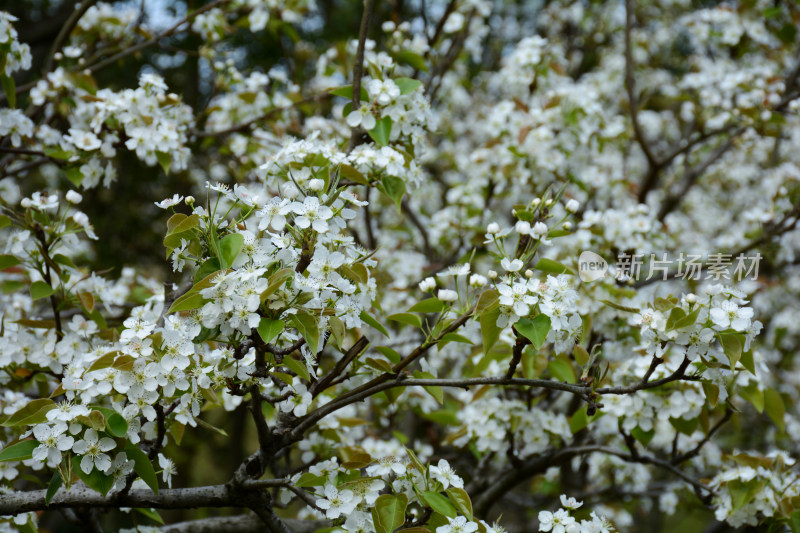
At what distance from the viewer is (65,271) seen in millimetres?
2273

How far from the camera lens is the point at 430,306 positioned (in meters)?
1.74

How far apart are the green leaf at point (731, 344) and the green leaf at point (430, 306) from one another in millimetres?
674

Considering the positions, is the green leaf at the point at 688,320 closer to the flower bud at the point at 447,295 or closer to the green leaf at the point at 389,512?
the flower bud at the point at 447,295

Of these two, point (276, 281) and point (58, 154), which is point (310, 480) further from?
point (58, 154)

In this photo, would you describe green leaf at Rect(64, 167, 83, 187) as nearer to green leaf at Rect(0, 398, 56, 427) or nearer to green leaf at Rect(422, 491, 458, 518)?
green leaf at Rect(0, 398, 56, 427)

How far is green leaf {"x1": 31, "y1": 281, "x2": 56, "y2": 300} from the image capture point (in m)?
2.09

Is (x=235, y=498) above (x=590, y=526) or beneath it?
above

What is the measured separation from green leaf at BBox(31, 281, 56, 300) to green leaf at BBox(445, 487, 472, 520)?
1.38 m

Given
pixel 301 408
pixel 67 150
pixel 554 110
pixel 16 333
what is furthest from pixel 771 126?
pixel 16 333

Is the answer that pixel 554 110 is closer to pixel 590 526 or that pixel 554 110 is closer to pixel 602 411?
pixel 602 411

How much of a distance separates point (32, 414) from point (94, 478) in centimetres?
21

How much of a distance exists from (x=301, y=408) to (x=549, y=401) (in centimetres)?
173

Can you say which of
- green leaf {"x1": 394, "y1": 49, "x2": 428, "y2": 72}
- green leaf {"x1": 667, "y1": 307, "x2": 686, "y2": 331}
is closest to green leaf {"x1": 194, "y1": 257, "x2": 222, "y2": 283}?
green leaf {"x1": 667, "y1": 307, "x2": 686, "y2": 331}

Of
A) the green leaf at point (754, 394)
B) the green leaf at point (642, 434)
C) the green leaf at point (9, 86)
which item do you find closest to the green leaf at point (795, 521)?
the green leaf at point (754, 394)
